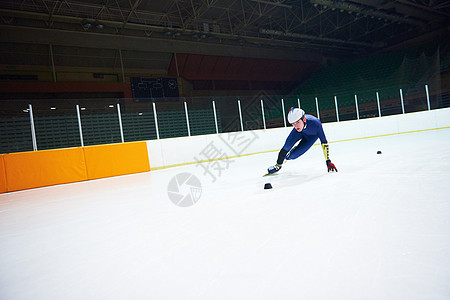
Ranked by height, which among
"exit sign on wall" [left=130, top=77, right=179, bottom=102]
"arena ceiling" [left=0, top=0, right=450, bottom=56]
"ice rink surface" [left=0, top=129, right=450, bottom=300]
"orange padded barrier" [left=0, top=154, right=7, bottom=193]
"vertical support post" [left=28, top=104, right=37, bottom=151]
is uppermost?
"arena ceiling" [left=0, top=0, right=450, bottom=56]

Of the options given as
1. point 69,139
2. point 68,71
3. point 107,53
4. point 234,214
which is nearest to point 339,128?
point 69,139

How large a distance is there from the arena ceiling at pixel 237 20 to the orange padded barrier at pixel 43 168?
393 inches

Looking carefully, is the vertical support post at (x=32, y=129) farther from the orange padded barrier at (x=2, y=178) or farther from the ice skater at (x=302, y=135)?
the ice skater at (x=302, y=135)

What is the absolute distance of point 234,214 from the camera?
8.44 ft

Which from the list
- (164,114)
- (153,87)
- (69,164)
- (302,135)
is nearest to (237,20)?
(153,87)

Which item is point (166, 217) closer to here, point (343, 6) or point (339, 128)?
point (339, 128)

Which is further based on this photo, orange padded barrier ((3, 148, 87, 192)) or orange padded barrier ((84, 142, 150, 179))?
orange padded barrier ((84, 142, 150, 179))

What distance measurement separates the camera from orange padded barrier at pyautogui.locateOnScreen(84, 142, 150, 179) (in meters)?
8.41

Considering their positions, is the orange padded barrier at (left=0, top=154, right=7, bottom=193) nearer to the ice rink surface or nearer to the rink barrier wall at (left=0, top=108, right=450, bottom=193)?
the rink barrier wall at (left=0, top=108, right=450, bottom=193)

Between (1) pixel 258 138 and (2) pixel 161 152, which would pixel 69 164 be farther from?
(1) pixel 258 138

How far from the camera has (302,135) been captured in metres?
5.25

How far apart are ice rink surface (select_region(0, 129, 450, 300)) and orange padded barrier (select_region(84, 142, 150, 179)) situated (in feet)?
17.8

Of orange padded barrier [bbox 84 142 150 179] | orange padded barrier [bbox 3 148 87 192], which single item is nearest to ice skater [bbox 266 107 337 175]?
orange padded barrier [bbox 84 142 150 179]

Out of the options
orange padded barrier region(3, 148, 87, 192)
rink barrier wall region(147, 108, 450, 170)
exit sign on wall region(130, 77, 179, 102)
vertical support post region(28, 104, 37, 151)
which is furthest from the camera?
exit sign on wall region(130, 77, 179, 102)
